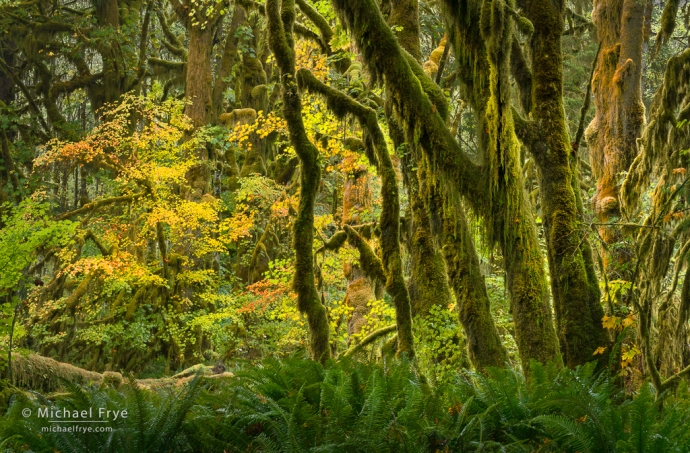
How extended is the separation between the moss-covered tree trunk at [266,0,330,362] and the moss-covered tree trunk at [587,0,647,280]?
5548 millimetres

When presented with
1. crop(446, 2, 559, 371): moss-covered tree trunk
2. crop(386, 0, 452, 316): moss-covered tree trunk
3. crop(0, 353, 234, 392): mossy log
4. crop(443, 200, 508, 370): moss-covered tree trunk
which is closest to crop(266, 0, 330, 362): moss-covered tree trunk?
crop(386, 0, 452, 316): moss-covered tree trunk

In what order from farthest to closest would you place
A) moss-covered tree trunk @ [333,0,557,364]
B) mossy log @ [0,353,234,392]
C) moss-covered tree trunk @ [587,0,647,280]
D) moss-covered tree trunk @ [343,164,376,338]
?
moss-covered tree trunk @ [343,164,376,338], moss-covered tree trunk @ [587,0,647,280], mossy log @ [0,353,234,392], moss-covered tree trunk @ [333,0,557,364]

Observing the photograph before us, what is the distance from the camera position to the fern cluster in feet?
10.3

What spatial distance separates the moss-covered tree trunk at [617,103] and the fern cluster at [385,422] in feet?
23.0

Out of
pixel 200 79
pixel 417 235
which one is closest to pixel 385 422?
pixel 417 235

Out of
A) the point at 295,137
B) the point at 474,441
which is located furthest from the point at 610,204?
the point at 474,441

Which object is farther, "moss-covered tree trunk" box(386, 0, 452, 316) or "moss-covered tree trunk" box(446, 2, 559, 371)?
"moss-covered tree trunk" box(386, 0, 452, 316)

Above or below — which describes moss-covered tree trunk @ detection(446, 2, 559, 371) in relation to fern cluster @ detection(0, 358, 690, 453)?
above

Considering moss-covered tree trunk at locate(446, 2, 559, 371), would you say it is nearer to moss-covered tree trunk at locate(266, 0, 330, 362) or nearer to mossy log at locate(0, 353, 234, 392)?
moss-covered tree trunk at locate(266, 0, 330, 362)

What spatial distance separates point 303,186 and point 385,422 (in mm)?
3841

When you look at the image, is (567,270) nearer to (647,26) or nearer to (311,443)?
(311,443)

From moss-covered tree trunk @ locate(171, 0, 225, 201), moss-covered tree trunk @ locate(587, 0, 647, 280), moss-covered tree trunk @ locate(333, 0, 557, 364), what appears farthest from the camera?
moss-covered tree trunk @ locate(171, 0, 225, 201)

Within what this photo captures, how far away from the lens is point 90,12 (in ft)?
60.1

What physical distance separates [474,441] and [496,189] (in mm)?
3315
